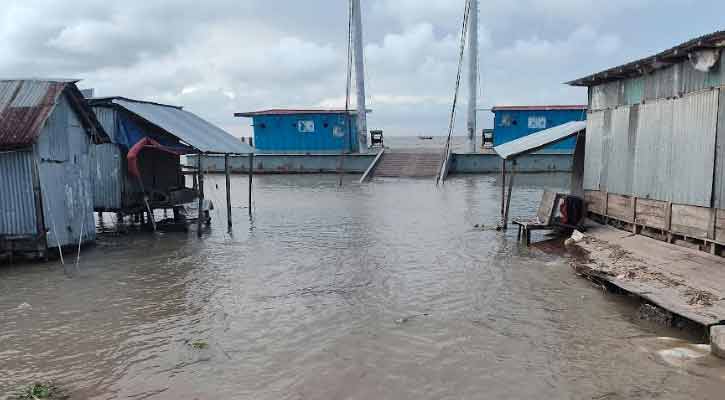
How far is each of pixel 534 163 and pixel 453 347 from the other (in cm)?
2838

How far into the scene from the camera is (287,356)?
649 centimetres

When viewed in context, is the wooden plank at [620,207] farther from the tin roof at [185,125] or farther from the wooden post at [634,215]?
the tin roof at [185,125]

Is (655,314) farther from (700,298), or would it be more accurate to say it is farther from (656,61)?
(656,61)

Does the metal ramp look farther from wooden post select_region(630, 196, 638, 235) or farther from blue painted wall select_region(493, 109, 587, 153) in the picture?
wooden post select_region(630, 196, 638, 235)

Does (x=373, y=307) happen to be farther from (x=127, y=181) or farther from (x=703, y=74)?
Answer: (x=127, y=181)

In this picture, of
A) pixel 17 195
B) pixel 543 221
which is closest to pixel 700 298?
pixel 543 221

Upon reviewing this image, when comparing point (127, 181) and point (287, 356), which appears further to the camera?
point (127, 181)

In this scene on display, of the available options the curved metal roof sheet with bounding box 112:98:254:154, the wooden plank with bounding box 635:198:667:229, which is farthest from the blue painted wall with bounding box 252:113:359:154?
the wooden plank with bounding box 635:198:667:229

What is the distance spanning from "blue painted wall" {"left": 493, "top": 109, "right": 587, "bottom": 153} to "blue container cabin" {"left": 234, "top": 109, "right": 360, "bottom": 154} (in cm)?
A: 1039

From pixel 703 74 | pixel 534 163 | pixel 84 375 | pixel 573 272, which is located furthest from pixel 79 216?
pixel 534 163

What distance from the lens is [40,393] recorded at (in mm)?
5465

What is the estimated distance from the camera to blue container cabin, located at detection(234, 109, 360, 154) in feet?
119

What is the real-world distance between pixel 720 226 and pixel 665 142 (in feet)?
7.50

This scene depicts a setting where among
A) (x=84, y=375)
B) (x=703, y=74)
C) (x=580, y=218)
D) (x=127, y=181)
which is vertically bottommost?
(x=84, y=375)
